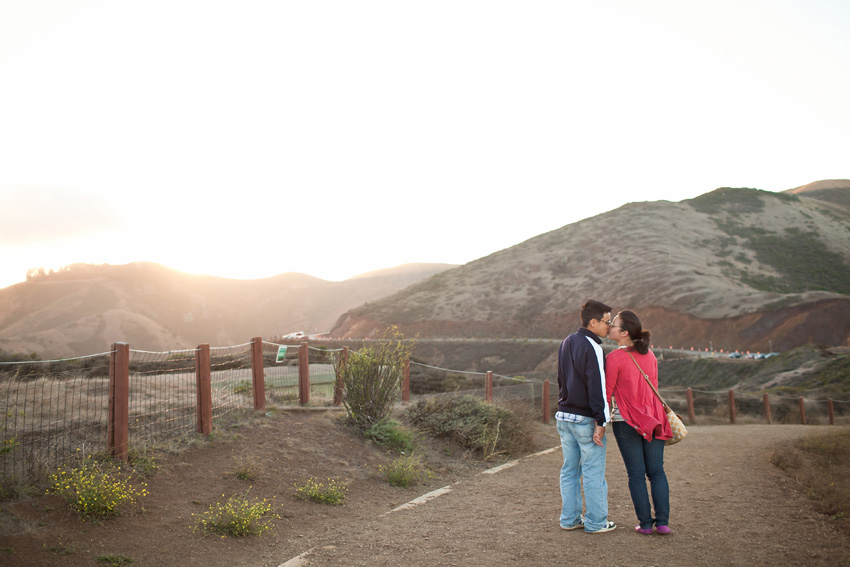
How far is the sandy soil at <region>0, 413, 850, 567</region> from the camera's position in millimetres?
4305

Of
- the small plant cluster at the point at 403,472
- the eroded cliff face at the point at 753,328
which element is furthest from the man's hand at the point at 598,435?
the eroded cliff face at the point at 753,328

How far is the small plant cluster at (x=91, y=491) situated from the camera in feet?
15.3

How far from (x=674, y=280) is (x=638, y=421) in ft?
168

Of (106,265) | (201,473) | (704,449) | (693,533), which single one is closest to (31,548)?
(201,473)

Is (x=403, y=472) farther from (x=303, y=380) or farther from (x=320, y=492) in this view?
(x=303, y=380)

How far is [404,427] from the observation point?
9.29m

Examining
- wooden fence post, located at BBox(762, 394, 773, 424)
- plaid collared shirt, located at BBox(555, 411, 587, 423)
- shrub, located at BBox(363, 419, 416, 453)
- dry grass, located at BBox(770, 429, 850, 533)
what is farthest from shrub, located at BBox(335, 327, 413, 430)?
wooden fence post, located at BBox(762, 394, 773, 424)

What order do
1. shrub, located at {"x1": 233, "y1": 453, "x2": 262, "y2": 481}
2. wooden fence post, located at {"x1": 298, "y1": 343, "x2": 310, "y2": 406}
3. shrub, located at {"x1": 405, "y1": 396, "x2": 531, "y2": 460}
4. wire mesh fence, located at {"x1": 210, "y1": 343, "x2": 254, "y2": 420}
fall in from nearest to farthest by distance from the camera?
shrub, located at {"x1": 233, "y1": 453, "x2": 262, "y2": 481} → wire mesh fence, located at {"x1": 210, "y1": 343, "x2": 254, "y2": 420} → shrub, located at {"x1": 405, "y1": 396, "x2": 531, "y2": 460} → wooden fence post, located at {"x1": 298, "y1": 343, "x2": 310, "y2": 406}

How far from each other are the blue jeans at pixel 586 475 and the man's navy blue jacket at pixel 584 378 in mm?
130

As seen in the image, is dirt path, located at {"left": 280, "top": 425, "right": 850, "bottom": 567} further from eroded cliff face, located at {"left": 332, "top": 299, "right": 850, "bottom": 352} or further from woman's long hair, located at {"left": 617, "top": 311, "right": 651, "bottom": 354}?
eroded cliff face, located at {"left": 332, "top": 299, "right": 850, "bottom": 352}

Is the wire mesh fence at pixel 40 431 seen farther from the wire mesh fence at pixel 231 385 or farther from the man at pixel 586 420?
the man at pixel 586 420

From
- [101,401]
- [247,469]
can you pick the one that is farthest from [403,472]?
[101,401]

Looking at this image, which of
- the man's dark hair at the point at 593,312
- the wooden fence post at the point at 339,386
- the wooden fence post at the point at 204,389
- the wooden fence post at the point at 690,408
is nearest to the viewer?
the man's dark hair at the point at 593,312

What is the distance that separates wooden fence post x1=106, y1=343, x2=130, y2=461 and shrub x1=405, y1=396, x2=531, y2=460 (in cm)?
502
